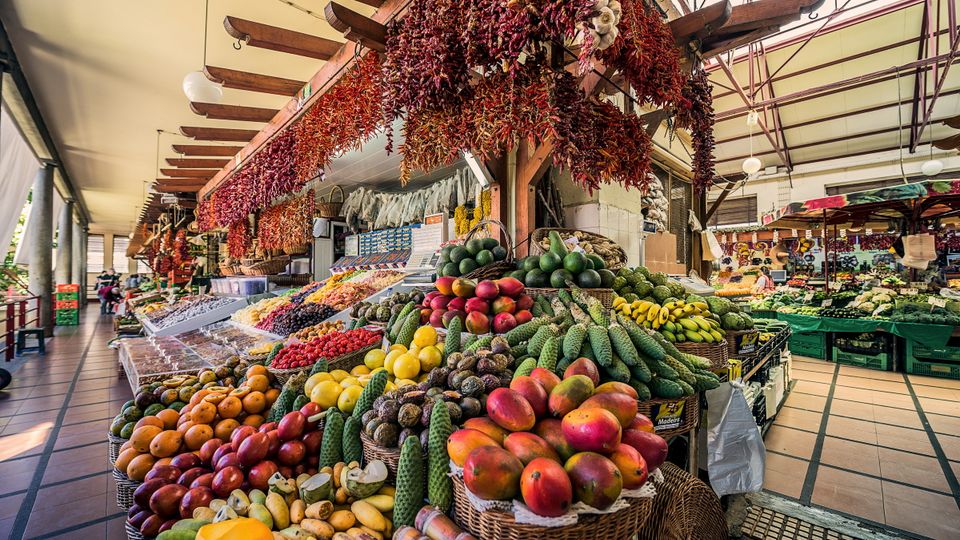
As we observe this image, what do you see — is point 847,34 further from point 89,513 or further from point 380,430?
point 89,513

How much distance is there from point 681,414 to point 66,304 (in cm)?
1539

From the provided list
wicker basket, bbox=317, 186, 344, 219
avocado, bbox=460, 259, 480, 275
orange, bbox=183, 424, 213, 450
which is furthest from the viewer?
wicker basket, bbox=317, 186, 344, 219

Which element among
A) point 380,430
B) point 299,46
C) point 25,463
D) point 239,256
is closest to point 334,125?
point 299,46

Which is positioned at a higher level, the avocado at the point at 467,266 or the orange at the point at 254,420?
the avocado at the point at 467,266

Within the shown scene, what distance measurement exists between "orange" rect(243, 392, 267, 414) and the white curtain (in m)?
6.32

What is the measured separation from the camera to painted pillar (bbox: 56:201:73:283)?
13.0 meters

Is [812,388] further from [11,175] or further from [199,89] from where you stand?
[11,175]

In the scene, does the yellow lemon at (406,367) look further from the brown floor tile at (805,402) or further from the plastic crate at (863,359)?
the plastic crate at (863,359)

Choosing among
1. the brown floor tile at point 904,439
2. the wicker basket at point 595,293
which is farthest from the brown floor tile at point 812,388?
the wicker basket at point 595,293

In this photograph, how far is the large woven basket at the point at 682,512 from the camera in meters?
1.42

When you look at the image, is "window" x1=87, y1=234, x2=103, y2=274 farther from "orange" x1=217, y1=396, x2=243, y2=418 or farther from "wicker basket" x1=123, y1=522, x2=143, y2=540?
"wicker basket" x1=123, y1=522, x2=143, y2=540

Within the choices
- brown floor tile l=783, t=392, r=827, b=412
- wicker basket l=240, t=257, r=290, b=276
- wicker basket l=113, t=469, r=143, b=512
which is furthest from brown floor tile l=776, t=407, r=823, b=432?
wicker basket l=240, t=257, r=290, b=276

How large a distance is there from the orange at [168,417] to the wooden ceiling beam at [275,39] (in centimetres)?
217

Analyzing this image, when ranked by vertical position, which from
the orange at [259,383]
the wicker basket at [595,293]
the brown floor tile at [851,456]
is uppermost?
the wicker basket at [595,293]
